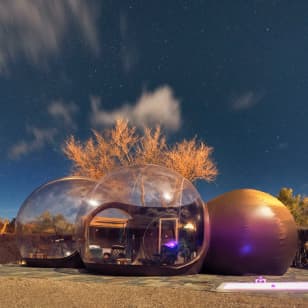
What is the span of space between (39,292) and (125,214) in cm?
306

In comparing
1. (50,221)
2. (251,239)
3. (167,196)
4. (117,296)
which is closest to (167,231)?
(167,196)

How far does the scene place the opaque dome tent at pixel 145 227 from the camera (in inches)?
348

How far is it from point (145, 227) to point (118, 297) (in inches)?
117

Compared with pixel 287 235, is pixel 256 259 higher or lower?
lower

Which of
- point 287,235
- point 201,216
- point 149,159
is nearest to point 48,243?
point 201,216

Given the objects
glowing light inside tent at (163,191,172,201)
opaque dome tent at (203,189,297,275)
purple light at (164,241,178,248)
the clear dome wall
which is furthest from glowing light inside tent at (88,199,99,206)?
opaque dome tent at (203,189,297,275)

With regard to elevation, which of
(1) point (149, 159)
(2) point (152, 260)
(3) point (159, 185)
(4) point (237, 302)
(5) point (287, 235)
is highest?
(1) point (149, 159)

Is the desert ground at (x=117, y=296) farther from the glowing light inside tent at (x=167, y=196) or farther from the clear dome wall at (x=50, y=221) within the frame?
the clear dome wall at (x=50, y=221)

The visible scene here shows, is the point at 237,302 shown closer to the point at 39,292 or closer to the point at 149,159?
the point at 39,292

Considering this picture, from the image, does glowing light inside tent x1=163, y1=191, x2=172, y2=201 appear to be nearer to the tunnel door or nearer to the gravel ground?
the tunnel door

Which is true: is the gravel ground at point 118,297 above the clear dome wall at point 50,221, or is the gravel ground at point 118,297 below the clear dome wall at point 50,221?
below

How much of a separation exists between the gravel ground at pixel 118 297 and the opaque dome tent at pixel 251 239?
323 centimetres

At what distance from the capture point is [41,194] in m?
11.8

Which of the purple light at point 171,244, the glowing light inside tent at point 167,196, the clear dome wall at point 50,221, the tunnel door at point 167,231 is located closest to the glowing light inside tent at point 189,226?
the tunnel door at point 167,231
